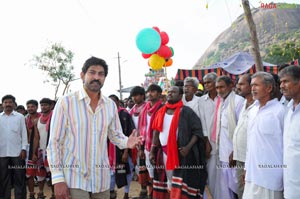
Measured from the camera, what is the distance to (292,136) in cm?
273

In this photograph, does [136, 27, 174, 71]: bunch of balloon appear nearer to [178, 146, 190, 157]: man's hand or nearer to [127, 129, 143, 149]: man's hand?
[178, 146, 190, 157]: man's hand

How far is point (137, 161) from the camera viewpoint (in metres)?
6.10

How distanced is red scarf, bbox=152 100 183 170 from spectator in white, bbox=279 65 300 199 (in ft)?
5.95

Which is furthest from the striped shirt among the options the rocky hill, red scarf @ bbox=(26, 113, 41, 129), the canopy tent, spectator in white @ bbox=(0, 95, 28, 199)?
the rocky hill

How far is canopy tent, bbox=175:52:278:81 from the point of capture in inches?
424

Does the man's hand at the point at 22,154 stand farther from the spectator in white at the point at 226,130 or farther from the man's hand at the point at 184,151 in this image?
the spectator in white at the point at 226,130

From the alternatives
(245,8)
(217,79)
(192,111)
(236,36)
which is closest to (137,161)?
(192,111)

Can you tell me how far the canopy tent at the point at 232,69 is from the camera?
35.3 feet

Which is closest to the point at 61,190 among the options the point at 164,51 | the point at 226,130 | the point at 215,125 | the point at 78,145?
the point at 78,145

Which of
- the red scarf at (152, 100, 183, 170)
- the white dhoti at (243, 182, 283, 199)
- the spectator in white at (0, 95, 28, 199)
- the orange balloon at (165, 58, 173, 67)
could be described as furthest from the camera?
the orange balloon at (165, 58, 173, 67)

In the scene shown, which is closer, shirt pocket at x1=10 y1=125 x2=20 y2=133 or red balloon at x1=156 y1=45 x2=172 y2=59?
shirt pocket at x1=10 y1=125 x2=20 y2=133

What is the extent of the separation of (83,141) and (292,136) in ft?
6.03

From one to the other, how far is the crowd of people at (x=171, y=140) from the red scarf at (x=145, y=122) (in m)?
0.02

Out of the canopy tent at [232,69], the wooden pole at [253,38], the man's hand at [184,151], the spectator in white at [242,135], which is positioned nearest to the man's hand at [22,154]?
the man's hand at [184,151]
